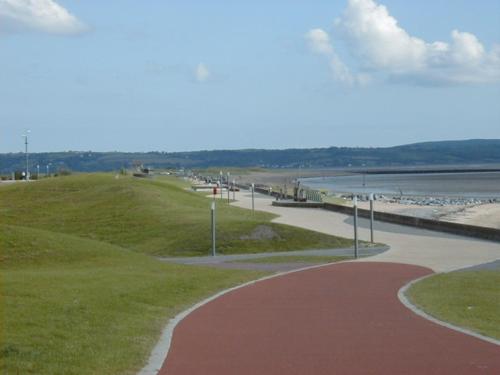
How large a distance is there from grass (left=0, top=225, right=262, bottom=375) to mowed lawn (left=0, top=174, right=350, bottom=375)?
1cm

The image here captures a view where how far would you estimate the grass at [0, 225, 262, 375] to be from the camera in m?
8.89

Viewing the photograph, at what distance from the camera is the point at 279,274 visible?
19969 millimetres

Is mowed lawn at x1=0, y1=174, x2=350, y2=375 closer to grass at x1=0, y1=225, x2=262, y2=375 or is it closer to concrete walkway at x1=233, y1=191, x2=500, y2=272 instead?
grass at x1=0, y1=225, x2=262, y2=375

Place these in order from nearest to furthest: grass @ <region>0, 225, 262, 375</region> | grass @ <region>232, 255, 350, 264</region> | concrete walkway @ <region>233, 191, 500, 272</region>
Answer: grass @ <region>0, 225, 262, 375</region>, concrete walkway @ <region>233, 191, 500, 272</region>, grass @ <region>232, 255, 350, 264</region>

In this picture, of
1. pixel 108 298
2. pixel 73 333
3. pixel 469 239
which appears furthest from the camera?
pixel 469 239

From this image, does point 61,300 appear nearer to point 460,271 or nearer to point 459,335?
point 459,335

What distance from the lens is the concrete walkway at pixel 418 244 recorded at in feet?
77.9

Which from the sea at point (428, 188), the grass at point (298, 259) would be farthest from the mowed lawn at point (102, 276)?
the sea at point (428, 188)

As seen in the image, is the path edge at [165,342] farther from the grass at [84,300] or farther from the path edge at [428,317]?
the path edge at [428,317]

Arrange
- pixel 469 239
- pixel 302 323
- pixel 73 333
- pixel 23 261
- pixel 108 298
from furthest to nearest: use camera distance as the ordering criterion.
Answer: pixel 469 239 < pixel 23 261 < pixel 108 298 < pixel 302 323 < pixel 73 333

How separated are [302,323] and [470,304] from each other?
11.9ft

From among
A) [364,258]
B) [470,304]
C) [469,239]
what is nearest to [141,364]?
[470,304]

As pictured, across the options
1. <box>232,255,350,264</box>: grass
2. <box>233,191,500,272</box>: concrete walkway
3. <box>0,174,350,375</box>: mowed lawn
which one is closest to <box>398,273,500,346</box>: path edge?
<box>0,174,350,375</box>: mowed lawn

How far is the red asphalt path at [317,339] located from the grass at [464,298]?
491 mm
